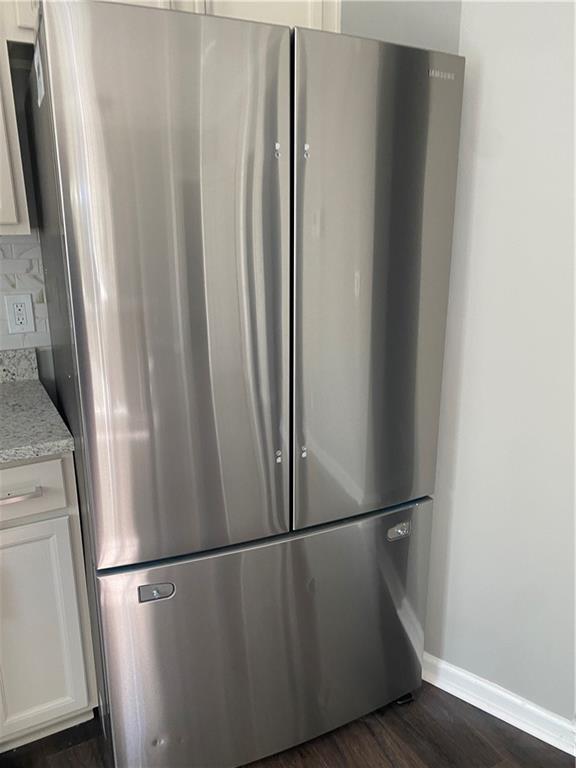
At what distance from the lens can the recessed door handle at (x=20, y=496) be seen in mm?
1329

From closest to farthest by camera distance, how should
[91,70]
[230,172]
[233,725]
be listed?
[91,70] < [230,172] < [233,725]

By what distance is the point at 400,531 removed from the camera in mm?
1609

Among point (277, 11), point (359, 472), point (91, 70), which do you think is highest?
point (277, 11)

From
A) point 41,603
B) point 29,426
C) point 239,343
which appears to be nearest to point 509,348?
point 239,343

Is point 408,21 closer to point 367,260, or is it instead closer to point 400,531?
point 367,260

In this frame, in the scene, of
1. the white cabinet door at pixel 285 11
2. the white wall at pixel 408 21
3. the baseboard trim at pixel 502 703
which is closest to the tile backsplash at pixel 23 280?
the white cabinet door at pixel 285 11

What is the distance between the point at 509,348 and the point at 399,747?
3.77 feet

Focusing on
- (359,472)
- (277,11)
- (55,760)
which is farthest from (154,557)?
(277,11)

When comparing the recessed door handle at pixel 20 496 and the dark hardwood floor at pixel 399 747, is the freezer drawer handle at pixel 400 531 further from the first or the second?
the recessed door handle at pixel 20 496

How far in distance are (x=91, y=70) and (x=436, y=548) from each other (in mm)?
1546

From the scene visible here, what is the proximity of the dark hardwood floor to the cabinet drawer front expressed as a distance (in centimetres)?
74

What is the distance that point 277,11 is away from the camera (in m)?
1.62

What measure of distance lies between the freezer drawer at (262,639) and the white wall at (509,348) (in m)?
0.18

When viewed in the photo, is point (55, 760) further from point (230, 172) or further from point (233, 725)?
point (230, 172)
